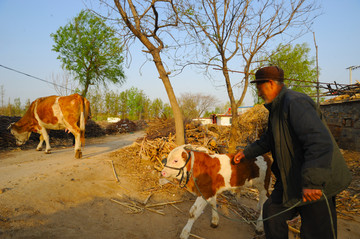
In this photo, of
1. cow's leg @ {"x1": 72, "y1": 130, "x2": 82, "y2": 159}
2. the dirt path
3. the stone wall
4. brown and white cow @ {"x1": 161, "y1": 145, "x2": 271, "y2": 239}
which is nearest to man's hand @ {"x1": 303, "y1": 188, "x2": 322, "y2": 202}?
brown and white cow @ {"x1": 161, "y1": 145, "x2": 271, "y2": 239}

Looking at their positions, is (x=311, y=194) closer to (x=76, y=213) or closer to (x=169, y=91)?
(x=76, y=213)

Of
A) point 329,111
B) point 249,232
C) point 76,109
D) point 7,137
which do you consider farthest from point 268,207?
point 7,137

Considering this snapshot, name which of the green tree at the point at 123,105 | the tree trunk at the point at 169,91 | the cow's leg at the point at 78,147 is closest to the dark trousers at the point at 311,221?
the tree trunk at the point at 169,91

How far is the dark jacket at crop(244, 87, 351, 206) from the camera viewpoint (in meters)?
1.86

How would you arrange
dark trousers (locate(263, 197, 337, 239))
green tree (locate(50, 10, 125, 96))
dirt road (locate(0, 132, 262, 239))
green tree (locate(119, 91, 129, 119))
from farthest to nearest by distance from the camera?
green tree (locate(119, 91, 129, 119)), green tree (locate(50, 10, 125, 96)), dirt road (locate(0, 132, 262, 239)), dark trousers (locate(263, 197, 337, 239))

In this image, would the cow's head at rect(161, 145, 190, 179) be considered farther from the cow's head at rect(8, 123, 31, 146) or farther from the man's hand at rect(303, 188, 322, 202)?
the cow's head at rect(8, 123, 31, 146)

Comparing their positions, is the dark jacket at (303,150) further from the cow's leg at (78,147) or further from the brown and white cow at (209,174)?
the cow's leg at (78,147)

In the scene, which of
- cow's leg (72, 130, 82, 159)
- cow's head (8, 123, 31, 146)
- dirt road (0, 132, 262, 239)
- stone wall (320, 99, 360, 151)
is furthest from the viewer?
stone wall (320, 99, 360, 151)

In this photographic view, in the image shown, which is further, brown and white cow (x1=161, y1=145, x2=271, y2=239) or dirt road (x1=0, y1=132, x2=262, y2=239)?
brown and white cow (x1=161, y1=145, x2=271, y2=239)

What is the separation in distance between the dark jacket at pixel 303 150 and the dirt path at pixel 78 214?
2137 millimetres

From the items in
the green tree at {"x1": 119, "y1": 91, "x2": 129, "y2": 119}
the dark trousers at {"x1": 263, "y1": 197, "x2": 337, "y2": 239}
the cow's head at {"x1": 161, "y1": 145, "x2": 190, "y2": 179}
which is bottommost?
the dark trousers at {"x1": 263, "y1": 197, "x2": 337, "y2": 239}

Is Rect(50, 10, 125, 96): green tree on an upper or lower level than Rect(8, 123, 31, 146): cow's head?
upper

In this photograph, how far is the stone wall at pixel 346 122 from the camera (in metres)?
9.84

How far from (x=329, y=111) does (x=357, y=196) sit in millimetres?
7731
